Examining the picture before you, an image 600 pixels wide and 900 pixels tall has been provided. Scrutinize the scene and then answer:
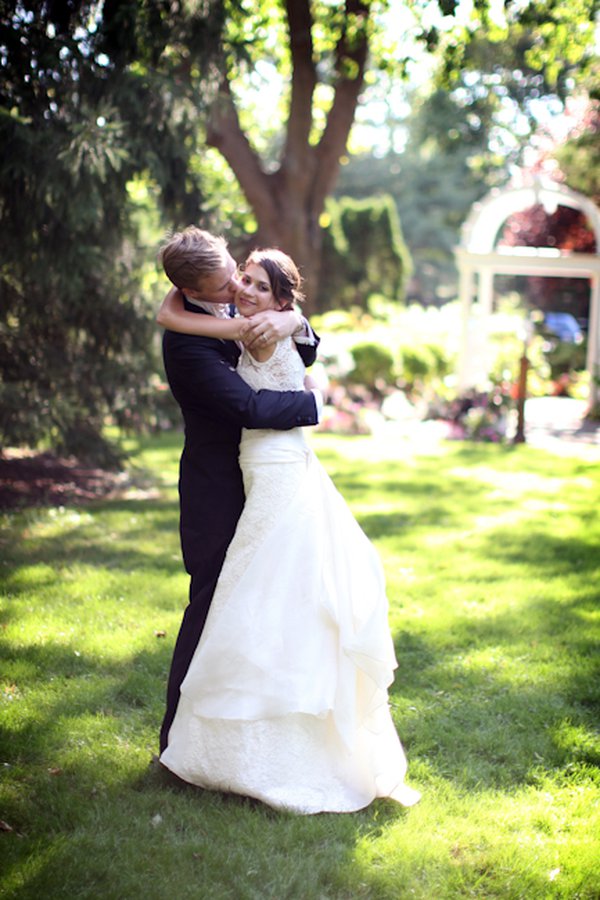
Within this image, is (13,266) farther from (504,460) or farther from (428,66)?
(428,66)

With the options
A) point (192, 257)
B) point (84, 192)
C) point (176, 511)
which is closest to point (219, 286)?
point (192, 257)

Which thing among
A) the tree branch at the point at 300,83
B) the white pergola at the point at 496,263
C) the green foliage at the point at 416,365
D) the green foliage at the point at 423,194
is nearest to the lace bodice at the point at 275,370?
the tree branch at the point at 300,83

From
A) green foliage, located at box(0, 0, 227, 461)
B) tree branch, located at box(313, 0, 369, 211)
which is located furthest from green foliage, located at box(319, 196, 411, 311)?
green foliage, located at box(0, 0, 227, 461)

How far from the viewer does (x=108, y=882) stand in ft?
8.61

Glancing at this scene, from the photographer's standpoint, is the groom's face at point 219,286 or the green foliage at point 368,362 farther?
the green foliage at point 368,362

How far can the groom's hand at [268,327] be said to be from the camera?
2.88 meters

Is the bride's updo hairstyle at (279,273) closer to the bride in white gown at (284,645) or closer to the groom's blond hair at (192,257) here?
the bride in white gown at (284,645)

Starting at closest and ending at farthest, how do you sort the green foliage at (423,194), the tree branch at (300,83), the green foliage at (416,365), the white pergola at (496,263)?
the tree branch at (300,83) → the white pergola at (496,263) → the green foliage at (416,365) → the green foliage at (423,194)

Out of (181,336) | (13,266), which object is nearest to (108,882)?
(181,336)

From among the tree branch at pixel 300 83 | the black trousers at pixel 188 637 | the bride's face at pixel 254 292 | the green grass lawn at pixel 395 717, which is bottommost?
the green grass lawn at pixel 395 717

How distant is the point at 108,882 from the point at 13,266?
5523 mm

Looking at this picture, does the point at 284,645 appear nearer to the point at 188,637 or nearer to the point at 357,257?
the point at 188,637

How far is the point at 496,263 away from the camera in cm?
1291

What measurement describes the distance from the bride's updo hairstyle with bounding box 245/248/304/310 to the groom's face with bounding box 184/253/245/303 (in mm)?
90
